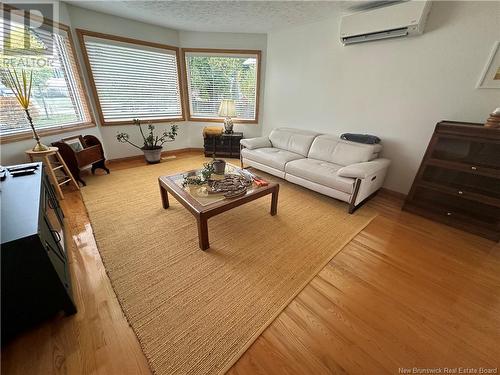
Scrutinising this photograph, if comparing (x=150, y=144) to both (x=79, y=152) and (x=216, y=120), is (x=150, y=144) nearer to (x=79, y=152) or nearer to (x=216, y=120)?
(x=79, y=152)

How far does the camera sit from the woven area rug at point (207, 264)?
119 centimetres

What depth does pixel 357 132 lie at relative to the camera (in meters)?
3.13

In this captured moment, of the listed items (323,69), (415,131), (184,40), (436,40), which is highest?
(184,40)

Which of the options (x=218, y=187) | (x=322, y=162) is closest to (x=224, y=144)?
(x=322, y=162)

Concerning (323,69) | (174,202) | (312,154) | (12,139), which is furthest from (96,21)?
(312,154)

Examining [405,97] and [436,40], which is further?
[405,97]

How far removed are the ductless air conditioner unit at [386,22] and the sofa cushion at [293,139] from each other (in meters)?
1.36

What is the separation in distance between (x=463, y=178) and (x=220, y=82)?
4.21 meters

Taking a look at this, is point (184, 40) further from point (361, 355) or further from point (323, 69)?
point (361, 355)

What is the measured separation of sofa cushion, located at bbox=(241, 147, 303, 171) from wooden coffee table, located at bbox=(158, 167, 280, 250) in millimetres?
940

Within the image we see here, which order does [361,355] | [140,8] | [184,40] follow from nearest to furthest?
1. [361,355]
2. [140,8]
3. [184,40]

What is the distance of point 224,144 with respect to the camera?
14.1 feet

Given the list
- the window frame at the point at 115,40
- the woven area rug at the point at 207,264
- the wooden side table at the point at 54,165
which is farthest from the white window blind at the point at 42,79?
the woven area rug at the point at 207,264

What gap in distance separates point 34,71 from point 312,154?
158 inches
